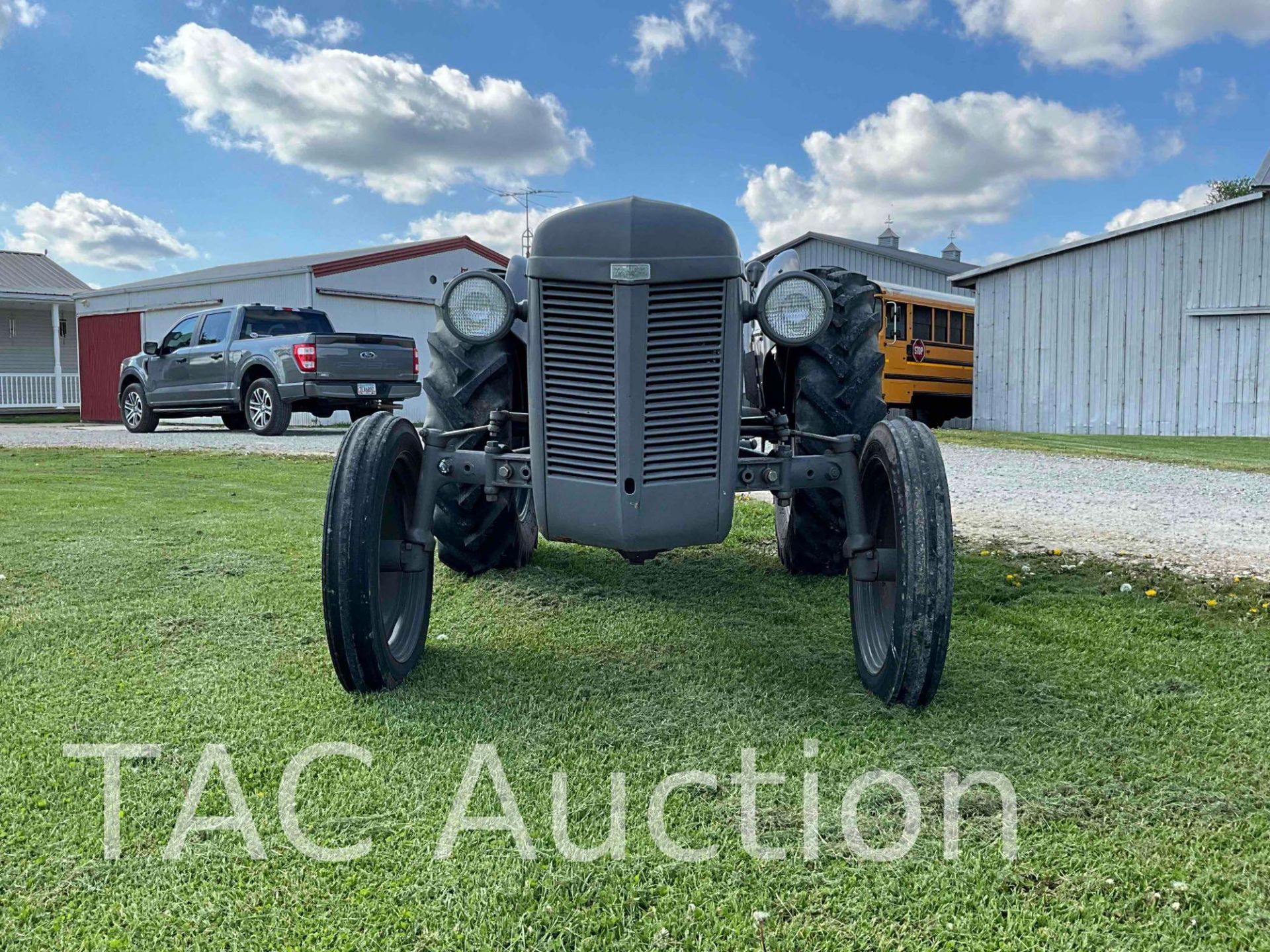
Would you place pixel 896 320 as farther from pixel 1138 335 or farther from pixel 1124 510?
pixel 1124 510

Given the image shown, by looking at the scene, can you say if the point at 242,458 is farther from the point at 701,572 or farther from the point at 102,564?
the point at 701,572

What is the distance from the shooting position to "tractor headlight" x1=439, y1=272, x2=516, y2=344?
9.16ft

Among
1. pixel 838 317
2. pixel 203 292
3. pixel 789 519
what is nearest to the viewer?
pixel 838 317

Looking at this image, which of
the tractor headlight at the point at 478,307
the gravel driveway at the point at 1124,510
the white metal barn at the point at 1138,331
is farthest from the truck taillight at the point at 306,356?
the white metal barn at the point at 1138,331

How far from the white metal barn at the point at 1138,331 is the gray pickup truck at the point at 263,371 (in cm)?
1089

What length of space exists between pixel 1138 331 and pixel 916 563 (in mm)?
16322

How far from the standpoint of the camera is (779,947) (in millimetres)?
1478

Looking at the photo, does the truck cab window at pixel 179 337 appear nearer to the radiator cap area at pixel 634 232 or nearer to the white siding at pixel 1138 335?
the radiator cap area at pixel 634 232

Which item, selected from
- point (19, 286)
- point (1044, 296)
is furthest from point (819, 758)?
point (19, 286)

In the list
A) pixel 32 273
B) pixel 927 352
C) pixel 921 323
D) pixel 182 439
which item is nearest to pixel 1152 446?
pixel 927 352

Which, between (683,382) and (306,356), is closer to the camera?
(683,382)

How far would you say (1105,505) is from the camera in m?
6.23

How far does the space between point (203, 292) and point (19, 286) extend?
11.3 meters

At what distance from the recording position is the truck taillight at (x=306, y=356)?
40.4 feet
